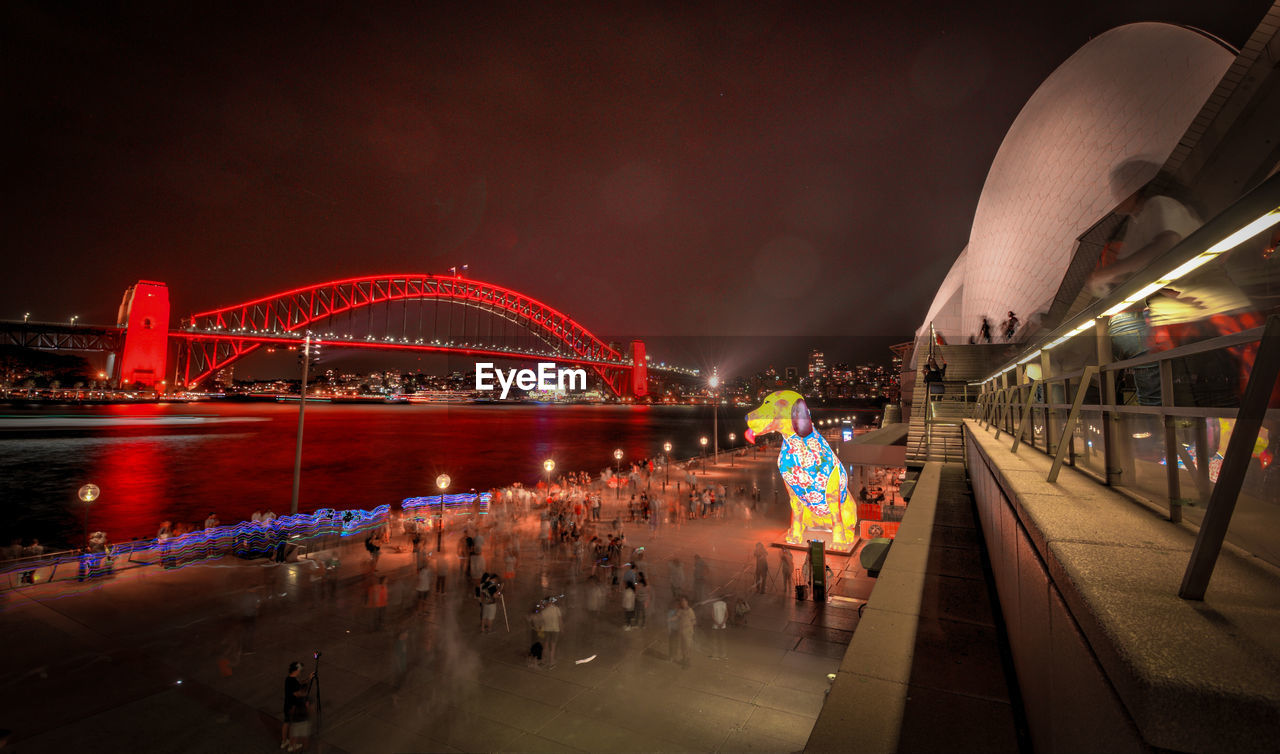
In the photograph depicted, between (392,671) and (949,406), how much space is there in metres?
14.2

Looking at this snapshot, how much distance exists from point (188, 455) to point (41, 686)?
3979 cm

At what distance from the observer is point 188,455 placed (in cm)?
3703

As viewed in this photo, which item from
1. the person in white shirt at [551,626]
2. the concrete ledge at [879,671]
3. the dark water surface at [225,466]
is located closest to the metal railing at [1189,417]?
the concrete ledge at [879,671]

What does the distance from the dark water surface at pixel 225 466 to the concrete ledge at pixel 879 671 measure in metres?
22.6

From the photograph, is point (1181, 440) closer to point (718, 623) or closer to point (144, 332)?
point (718, 623)

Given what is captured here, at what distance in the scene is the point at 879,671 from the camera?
2213 mm

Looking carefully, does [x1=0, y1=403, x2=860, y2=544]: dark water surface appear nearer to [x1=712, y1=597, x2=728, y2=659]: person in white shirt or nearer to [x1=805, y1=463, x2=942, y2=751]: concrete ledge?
[x1=712, y1=597, x2=728, y2=659]: person in white shirt

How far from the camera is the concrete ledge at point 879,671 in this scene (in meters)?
1.78

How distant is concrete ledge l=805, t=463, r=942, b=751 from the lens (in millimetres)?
1777

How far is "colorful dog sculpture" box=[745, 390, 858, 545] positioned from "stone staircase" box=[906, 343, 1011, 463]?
1859 millimetres

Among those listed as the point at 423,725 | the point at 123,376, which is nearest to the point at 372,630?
the point at 423,725

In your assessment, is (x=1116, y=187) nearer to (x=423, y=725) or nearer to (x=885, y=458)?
(x=885, y=458)

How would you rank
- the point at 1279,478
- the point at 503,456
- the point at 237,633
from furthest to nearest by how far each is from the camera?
1. the point at 503,456
2. the point at 237,633
3. the point at 1279,478

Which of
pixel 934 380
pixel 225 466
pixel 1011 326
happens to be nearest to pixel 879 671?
pixel 934 380
